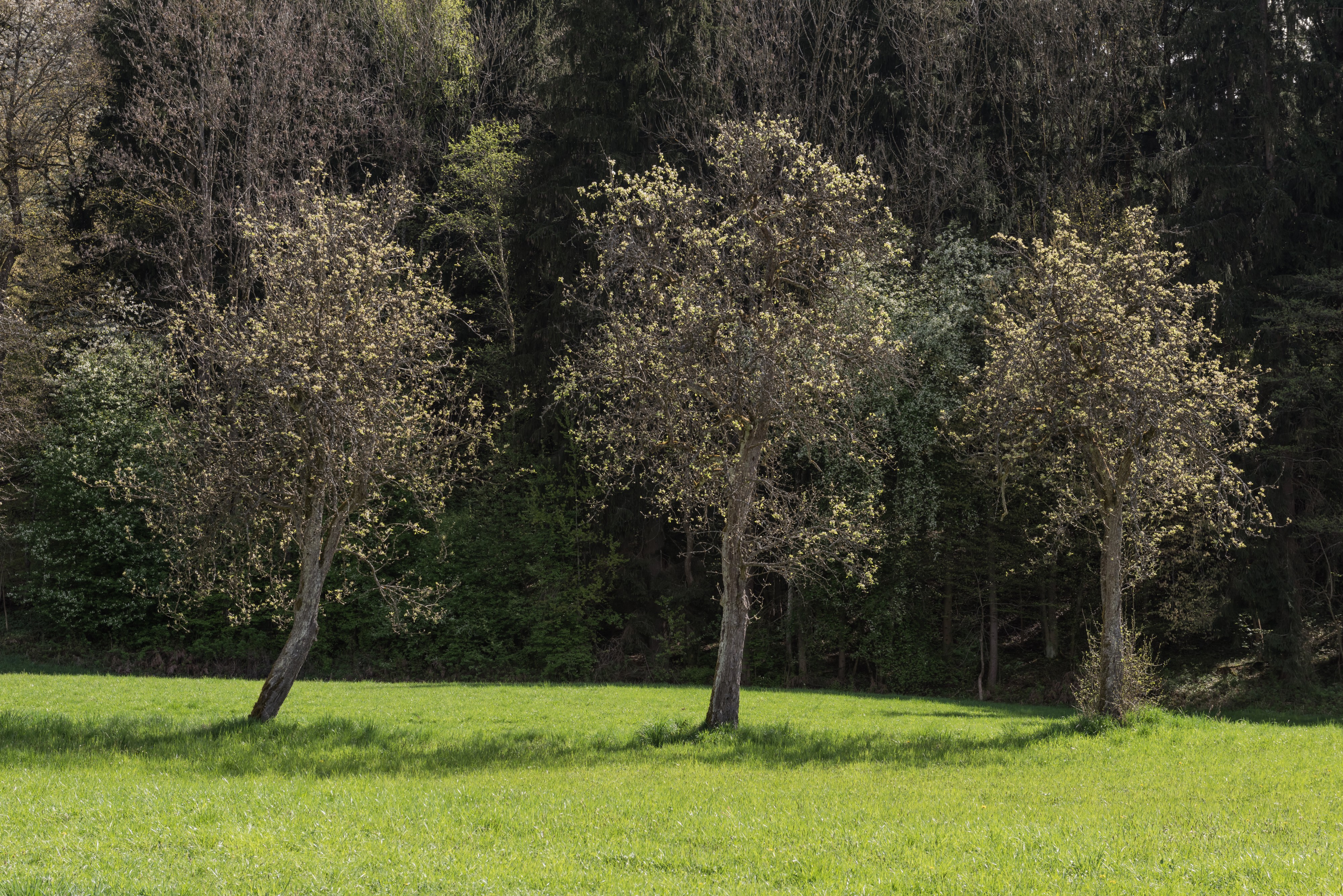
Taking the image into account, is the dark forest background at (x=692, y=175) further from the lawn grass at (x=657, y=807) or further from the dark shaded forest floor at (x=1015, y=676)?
the lawn grass at (x=657, y=807)

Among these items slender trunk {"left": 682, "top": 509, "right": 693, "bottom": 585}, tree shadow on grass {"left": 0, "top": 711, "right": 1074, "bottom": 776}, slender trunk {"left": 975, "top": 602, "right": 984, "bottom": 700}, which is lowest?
tree shadow on grass {"left": 0, "top": 711, "right": 1074, "bottom": 776}

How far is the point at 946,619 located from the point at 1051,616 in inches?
107

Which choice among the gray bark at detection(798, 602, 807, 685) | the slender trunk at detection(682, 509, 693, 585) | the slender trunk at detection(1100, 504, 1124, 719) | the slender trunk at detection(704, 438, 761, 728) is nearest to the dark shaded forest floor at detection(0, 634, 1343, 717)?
the gray bark at detection(798, 602, 807, 685)

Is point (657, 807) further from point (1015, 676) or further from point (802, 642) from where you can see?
point (1015, 676)

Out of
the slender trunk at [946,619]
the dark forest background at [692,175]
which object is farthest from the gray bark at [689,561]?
the slender trunk at [946,619]

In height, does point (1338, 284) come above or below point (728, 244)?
above

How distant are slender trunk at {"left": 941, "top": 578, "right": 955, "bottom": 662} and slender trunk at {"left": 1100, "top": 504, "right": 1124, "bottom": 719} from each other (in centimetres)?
1205

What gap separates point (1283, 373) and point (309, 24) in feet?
103

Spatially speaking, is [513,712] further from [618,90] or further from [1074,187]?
[1074,187]

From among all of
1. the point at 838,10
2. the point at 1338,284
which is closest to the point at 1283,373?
the point at 1338,284

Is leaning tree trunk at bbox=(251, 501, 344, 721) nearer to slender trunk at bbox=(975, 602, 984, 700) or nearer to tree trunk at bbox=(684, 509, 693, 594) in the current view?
tree trunk at bbox=(684, 509, 693, 594)

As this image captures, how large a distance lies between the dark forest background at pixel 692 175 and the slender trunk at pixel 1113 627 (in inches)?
348

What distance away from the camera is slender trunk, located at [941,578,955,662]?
2850 centimetres

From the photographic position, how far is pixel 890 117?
33844 millimetres
